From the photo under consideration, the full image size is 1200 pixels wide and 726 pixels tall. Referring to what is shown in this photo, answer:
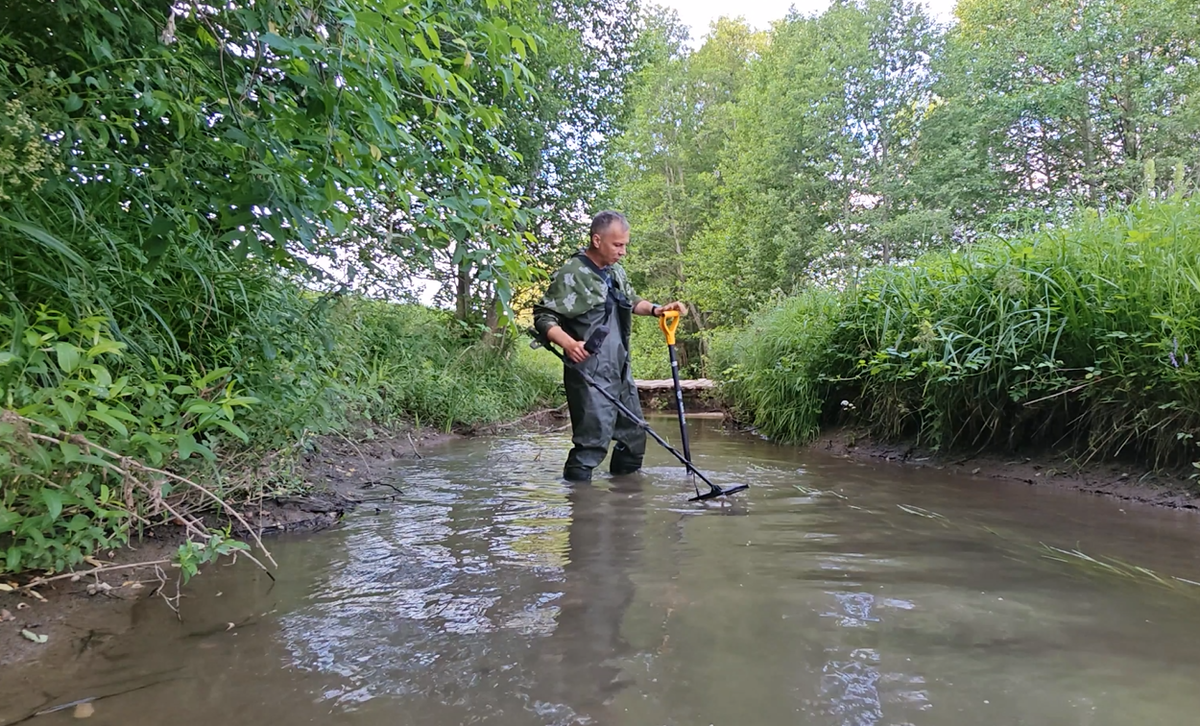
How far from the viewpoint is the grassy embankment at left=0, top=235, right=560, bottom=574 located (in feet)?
5.33

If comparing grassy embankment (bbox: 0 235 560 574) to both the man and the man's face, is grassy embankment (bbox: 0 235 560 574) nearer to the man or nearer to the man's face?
the man

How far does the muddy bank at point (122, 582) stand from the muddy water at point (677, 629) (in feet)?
0.37

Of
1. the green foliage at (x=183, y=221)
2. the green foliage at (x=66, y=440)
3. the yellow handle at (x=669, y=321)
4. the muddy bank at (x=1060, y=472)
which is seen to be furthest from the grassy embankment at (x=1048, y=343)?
the green foliage at (x=66, y=440)

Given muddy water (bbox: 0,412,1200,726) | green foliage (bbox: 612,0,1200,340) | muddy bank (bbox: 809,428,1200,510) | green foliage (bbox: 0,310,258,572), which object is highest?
green foliage (bbox: 612,0,1200,340)

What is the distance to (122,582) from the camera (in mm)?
1985

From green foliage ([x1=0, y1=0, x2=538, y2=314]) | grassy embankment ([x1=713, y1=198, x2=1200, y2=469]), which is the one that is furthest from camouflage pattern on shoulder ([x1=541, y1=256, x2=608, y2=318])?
grassy embankment ([x1=713, y1=198, x2=1200, y2=469])

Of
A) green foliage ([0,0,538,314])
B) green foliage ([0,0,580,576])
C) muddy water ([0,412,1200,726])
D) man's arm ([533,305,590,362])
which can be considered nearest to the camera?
muddy water ([0,412,1200,726])

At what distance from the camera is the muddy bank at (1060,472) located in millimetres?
3072

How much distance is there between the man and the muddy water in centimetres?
113

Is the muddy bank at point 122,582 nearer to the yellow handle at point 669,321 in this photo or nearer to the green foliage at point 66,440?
the green foliage at point 66,440

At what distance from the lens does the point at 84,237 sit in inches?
83.7

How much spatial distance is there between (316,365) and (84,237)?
1101mm

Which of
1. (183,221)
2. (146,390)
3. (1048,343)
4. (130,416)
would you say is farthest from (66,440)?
(1048,343)

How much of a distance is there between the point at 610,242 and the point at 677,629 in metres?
2.87
